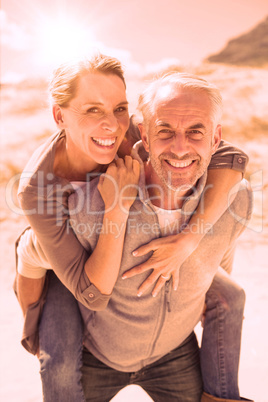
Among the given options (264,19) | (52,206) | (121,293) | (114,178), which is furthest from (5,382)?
(264,19)

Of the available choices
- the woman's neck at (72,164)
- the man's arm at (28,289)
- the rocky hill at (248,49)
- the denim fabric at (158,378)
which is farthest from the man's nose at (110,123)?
the rocky hill at (248,49)

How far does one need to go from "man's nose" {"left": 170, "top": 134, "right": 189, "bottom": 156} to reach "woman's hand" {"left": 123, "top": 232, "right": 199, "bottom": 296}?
34cm

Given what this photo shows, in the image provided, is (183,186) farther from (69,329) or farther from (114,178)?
(69,329)

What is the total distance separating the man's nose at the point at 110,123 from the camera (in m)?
1.58

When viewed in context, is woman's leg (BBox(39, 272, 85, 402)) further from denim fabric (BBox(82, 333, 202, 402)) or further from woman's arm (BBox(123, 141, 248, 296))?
woman's arm (BBox(123, 141, 248, 296))

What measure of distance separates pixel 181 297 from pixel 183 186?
0.49 meters

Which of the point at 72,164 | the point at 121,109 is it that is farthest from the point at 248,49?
the point at 72,164

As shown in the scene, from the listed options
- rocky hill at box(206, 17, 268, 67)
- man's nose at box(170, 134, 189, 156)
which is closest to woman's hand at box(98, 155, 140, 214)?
man's nose at box(170, 134, 189, 156)

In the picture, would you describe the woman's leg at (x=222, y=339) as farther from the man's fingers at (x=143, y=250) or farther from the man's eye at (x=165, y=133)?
the man's eye at (x=165, y=133)

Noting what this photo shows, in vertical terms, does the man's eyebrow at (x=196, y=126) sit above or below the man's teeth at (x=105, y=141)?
above

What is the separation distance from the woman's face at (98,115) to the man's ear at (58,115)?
0.05 meters

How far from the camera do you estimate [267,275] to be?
147 inches

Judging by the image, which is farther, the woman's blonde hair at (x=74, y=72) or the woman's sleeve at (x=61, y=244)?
the woman's blonde hair at (x=74, y=72)

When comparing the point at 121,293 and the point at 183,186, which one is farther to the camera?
the point at 121,293
